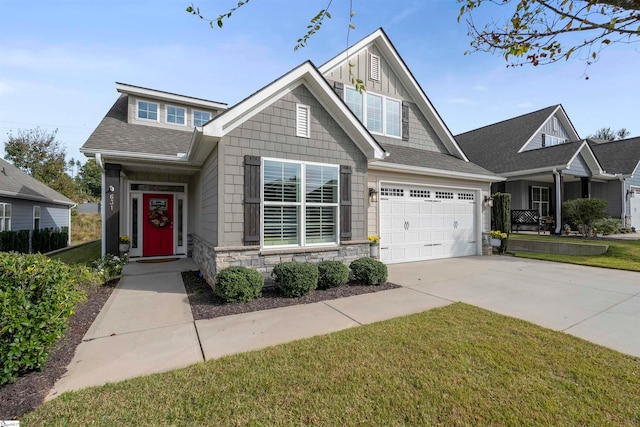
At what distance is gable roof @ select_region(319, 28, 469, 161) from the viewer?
31.7 ft

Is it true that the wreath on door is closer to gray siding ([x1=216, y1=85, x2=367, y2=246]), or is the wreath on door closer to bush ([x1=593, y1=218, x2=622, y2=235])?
gray siding ([x1=216, y1=85, x2=367, y2=246])

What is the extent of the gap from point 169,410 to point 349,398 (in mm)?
1564

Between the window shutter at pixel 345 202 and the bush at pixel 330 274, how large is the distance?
896mm

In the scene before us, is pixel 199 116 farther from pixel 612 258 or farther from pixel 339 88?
pixel 612 258

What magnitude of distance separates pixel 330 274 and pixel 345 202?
181 cm

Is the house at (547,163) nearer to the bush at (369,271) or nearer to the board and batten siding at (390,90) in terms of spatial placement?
the board and batten siding at (390,90)

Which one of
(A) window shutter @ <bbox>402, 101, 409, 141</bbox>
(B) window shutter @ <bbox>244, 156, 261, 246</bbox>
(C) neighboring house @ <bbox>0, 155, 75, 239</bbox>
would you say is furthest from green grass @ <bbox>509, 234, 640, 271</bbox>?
(C) neighboring house @ <bbox>0, 155, 75, 239</bbox>

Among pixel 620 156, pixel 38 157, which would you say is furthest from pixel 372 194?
pixel 38 157

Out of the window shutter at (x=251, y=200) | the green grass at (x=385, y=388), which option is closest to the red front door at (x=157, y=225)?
the window shutter at (x=251, y=200)

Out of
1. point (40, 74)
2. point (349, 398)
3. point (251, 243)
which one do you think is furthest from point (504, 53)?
point (40, 74)

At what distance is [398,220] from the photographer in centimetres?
909

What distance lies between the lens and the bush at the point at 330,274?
6047 millimetres

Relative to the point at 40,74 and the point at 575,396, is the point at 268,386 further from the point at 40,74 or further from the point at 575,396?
the point at 40,74

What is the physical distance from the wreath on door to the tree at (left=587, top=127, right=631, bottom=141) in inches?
2382
